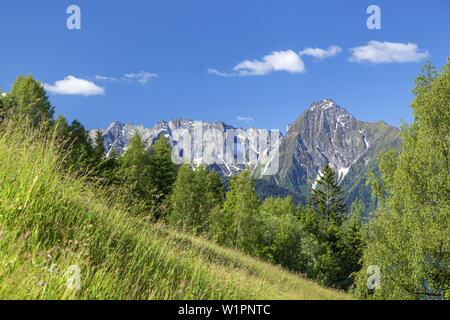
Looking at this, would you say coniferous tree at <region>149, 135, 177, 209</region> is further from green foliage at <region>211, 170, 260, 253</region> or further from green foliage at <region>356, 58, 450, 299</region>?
green foliage at <region>356, 58, 450, 299</region>

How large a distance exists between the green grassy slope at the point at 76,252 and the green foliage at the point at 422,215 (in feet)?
40.2

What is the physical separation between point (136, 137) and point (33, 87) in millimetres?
14919

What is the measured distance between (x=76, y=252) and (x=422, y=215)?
16.3m

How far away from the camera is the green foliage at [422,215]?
14.9 meters

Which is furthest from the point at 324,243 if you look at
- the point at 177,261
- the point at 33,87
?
the point at 177,261

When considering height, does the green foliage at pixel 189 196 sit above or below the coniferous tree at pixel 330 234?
above

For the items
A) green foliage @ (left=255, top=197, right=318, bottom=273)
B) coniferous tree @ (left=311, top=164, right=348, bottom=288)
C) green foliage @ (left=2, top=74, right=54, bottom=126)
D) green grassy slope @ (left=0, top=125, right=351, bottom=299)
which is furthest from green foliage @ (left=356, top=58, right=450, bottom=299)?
coniferous tree @ (left=311, top=164, right=348, bottom=288)

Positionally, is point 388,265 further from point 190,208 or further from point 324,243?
point 324,243

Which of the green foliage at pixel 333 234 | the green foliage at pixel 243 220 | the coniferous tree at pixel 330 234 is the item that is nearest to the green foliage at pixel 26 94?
the green foliage at pixel 243 220

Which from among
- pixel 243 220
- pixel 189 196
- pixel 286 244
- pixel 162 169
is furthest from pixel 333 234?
pixel 162 169

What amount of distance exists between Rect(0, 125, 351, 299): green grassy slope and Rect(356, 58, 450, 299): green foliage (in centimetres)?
1224

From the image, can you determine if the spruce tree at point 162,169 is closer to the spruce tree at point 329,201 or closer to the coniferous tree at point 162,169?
the coniferous tree at point 162,169
